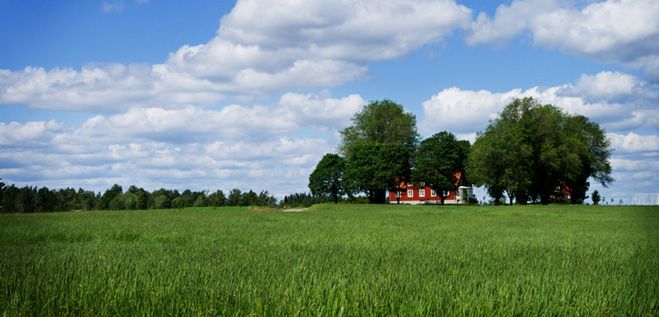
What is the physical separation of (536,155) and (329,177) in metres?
37.4

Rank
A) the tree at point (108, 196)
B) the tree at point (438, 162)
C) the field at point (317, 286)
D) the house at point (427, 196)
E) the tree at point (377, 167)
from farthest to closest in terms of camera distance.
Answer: the tree at point (108, 196) → the house at point (427, 196) → the tree at point (438, 162) → the tree at point (377, 167) → the field at point (317, 286)

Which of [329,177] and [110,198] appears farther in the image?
[110,198]

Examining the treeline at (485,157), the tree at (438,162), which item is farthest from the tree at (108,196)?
the tree at (438,162)

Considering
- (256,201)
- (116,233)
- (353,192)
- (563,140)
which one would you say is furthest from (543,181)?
(116,233)

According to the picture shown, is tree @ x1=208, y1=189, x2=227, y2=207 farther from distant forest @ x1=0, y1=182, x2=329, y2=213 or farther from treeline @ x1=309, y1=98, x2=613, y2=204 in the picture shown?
treeline @ x1=309, y1=98, x2=613, y2=204

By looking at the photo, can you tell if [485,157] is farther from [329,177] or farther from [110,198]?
[110,198]

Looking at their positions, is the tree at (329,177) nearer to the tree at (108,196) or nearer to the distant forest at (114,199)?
the distant forest at (114,199)

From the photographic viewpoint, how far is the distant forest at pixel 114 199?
74.9 meters

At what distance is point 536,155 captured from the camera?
85.2m

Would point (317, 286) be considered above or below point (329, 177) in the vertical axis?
below

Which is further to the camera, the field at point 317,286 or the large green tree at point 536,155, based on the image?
the large green tree at point 536,155

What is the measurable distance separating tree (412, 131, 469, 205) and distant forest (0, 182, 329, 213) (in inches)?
861

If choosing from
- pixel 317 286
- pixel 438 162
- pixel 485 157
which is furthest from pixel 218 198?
pixel 317 286

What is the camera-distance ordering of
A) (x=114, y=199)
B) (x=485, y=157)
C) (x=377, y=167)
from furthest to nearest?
(x=114, y=199) → (x=377, y=167) → (x=485, y=157)
